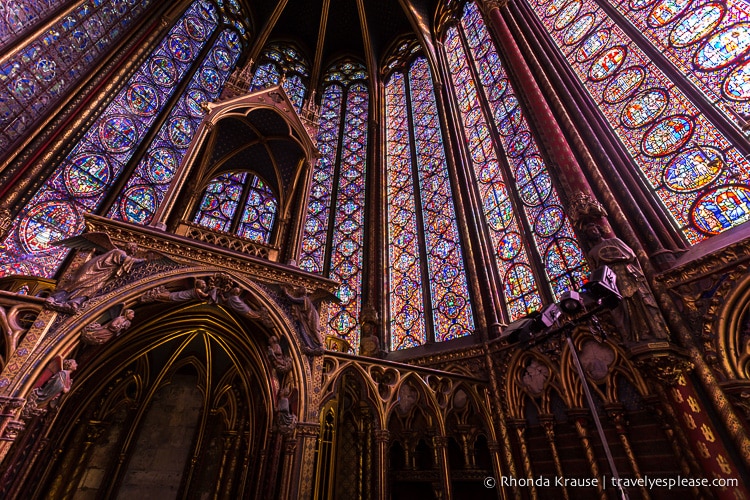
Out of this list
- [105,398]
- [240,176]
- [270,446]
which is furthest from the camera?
[240,176]

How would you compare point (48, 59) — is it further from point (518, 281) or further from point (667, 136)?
point (667, 136)

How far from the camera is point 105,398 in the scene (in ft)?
21.8

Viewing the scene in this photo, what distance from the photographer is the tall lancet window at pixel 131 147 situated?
253 inches

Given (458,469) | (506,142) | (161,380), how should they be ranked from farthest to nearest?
1. (506,142)
2. (161,380)
3. (458,469)

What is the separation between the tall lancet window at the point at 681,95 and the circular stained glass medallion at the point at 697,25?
0.05 ft

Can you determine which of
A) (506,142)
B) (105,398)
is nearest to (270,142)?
(506,142)

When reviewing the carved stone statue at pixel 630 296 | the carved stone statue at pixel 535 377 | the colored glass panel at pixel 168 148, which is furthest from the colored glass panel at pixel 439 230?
the colored glass panel at pixel 168 148

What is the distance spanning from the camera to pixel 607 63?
6910mm

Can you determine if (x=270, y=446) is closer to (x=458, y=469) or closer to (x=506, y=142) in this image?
(x=458, y=469)

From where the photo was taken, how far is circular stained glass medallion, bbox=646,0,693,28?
6125mm

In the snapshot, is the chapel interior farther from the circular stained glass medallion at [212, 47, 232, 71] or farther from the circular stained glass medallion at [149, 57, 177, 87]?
the circular stained glass medallion at [212, 47, 232, 71]

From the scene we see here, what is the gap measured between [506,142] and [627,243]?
14.1 ft

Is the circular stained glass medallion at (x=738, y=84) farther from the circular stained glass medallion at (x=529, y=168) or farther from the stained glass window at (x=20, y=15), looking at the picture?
the stained glass window at (x=20, y=15)

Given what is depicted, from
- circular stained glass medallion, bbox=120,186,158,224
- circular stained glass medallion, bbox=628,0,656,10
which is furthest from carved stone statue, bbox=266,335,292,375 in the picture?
circular stained glass medallion, bbox=628,0,656,10
